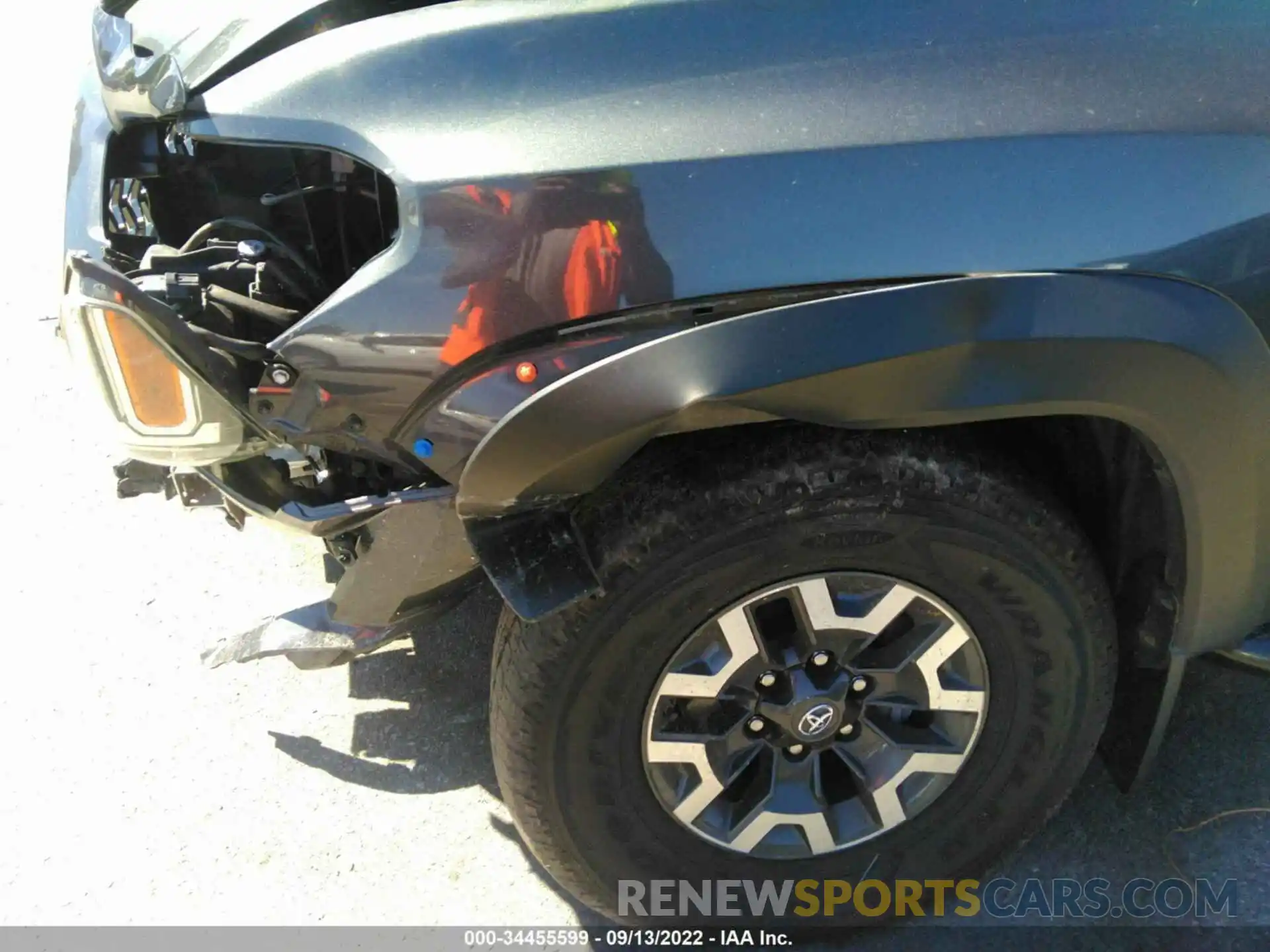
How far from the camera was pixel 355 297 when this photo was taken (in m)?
1.60

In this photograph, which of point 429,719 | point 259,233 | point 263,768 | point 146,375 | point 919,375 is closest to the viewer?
point 919,375

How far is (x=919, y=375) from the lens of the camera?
5.11ft

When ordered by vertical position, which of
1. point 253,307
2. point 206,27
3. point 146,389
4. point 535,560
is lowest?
point 535,560

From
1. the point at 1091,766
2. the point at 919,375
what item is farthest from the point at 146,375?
the point at 1091,766

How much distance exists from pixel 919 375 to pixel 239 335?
3.76 ft

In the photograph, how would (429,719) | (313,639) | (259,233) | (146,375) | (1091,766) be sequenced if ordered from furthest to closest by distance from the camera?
(429,719)
(1091,766)
(313,639)
(259,233)
(146,375)

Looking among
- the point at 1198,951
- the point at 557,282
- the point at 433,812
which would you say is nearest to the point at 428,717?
the point at 433,812

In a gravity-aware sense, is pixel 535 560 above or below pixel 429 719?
above

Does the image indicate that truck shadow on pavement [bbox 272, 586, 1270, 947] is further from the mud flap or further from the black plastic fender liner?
the mud flap

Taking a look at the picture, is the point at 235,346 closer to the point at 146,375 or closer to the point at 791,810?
the point at 146,375

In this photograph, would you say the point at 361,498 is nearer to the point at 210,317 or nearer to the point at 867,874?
the point at 210,317

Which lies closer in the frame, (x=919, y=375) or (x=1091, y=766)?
(x=919, y=375)

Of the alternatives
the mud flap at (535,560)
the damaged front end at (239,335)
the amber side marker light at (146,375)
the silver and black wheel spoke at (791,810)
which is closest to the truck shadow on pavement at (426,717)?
the damaged front end at (239,335)

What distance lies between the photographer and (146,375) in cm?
167
